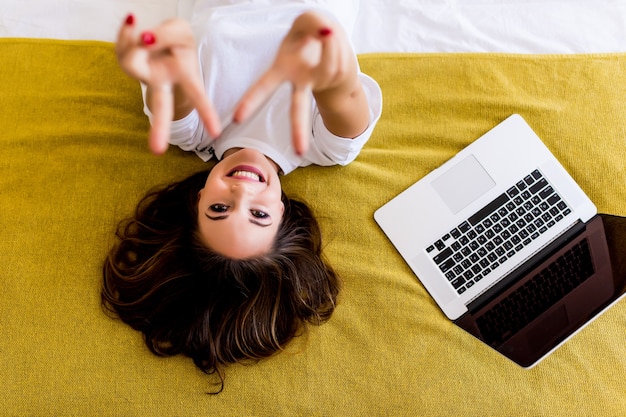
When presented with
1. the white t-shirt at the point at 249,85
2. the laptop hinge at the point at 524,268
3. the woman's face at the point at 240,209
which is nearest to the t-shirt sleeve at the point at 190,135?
the white t-shirt at the point at 249,85

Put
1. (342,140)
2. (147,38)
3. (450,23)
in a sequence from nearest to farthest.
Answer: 1. (147,38)
2. (342,140)
3. (450,23)

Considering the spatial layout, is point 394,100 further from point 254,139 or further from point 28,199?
point 28,199

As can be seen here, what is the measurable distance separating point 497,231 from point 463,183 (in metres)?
0.11

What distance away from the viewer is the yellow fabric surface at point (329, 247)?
37.8 inches

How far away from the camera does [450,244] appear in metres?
0.99

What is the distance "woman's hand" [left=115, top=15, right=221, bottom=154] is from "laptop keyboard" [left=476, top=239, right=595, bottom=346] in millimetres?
641

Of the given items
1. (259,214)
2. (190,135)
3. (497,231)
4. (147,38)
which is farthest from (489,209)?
(147,38)

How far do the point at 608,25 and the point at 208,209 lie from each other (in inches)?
34.8

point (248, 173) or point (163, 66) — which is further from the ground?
point (163, 66)

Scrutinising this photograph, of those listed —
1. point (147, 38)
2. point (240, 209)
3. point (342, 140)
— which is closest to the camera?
point (147, 38)

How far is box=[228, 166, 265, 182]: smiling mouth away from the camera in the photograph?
2.83ft

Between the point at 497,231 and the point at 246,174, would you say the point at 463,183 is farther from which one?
the point at 246,174

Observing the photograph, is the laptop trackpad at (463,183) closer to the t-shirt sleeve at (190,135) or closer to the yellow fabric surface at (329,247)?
the yellow fabric surface at (329,247)

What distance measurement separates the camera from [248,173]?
2.85 ft
